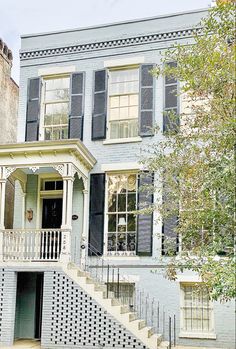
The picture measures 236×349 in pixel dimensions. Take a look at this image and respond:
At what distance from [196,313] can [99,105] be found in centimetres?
673

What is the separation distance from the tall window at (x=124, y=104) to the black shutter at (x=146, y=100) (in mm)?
223

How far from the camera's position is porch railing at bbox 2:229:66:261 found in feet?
43.5

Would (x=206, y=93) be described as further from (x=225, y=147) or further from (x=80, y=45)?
(x=80, y=45)

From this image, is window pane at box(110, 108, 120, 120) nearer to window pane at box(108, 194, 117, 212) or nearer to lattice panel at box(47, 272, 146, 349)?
window pane at box(108, 194, 117, 212)

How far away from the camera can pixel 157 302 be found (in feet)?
45.1

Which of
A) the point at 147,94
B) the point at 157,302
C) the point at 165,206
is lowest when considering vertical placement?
the point at 157,302

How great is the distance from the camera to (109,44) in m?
15.8

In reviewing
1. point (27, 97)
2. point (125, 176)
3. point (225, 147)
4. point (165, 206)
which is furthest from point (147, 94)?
point (225, 147)

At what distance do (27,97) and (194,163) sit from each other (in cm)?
826

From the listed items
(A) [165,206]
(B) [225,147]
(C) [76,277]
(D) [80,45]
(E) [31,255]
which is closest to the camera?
(B) [225,147]

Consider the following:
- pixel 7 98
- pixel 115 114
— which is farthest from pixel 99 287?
pixel 7 98

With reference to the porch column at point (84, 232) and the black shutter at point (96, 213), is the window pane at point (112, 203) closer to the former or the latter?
the black shutter at point (96, 213)

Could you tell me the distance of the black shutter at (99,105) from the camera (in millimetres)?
15242

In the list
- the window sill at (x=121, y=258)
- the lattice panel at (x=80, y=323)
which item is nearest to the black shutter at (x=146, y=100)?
the window sill at (x=121, y=258)
